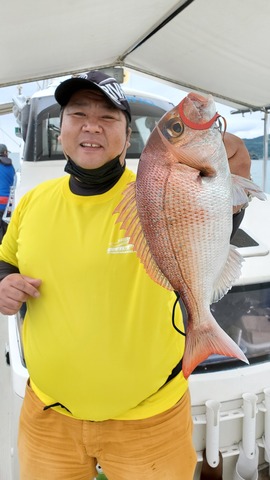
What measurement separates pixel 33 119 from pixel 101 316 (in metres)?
3.66

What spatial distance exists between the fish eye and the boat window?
1432mm

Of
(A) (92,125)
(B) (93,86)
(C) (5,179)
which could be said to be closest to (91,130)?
(A) (92,125)

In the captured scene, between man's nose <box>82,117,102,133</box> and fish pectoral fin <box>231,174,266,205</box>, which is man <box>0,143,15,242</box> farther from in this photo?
fish pectoral fin <box>231,174,266,205</box>

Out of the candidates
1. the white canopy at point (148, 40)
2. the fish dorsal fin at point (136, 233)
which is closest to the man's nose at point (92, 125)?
the fish dorsal fin at point (136, 233)

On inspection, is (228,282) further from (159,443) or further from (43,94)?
(43,94)

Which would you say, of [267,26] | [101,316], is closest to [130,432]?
[101,316]

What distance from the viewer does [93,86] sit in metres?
1.31

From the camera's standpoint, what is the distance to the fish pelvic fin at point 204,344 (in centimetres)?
103

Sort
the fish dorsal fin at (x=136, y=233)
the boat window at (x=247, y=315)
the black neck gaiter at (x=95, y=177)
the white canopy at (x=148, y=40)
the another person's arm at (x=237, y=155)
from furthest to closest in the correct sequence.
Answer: the white canopy at (x=148, y=40) < the boat window at (x=247, y=315) < the black neck gaiter at (x=95, y=177) < the another person's arm at (x=237, y=155) < the fish dorsal fin at (x=136, y=233)

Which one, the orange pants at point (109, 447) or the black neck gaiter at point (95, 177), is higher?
the black neck gaiter at point (95, 177)

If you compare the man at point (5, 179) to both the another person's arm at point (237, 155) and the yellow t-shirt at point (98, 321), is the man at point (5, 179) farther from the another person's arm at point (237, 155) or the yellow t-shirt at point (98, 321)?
the another person's arm at point (237, 155)

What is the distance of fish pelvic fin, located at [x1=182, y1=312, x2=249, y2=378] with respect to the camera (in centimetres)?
103

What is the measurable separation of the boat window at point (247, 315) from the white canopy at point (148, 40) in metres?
1.76

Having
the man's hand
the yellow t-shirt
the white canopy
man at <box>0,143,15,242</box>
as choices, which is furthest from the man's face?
man at <box>0,143,15,242</box>
